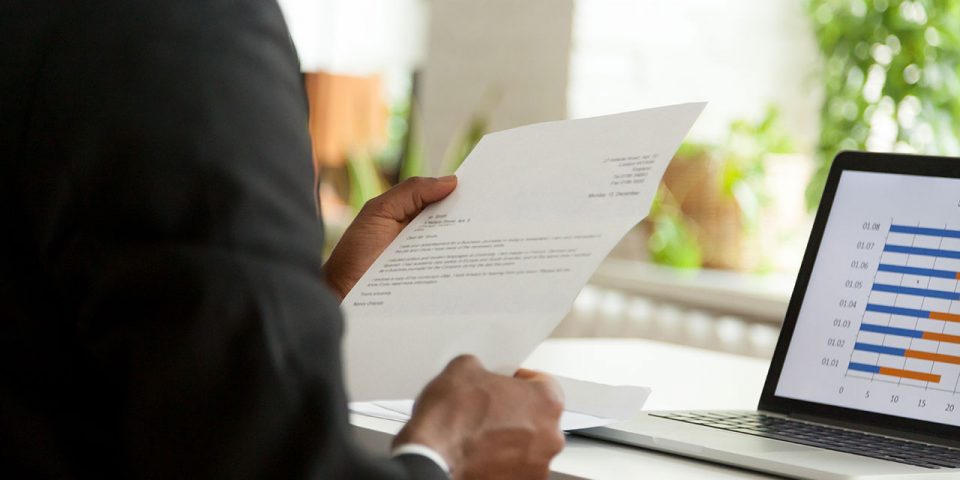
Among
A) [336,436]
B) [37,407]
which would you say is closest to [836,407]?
[336,436]

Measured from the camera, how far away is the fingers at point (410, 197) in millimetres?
1116

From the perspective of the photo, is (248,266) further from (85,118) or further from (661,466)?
(661,466)

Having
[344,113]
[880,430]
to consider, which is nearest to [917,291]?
[880,430]

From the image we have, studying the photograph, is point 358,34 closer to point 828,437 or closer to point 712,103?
point 712,103

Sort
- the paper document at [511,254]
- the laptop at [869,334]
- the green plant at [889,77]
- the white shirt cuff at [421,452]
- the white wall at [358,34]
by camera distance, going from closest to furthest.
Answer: the white shirt cuff at [421,452] → the paper document at [511,254] → the laptop at [869,334] → the green plant at [889,77] → the white wall at [358,34]

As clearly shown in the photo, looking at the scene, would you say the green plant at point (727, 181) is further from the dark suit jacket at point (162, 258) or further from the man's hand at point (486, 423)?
the dark suit jacket at point (162, 258)

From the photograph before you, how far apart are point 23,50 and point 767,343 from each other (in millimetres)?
2309

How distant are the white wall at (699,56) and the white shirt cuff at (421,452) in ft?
8.38

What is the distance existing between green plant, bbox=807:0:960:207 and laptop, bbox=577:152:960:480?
62.6 inches

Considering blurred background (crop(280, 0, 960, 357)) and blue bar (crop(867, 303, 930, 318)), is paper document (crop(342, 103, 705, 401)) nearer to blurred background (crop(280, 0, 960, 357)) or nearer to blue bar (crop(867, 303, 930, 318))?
blue bar (crop(867, 303, 930, 318))

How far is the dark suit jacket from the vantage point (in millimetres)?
677

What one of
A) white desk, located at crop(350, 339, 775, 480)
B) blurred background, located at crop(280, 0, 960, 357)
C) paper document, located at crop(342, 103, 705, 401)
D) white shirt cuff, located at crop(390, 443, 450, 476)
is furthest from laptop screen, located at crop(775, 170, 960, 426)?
blurred background, located at crop(280, 0, 960, 357)

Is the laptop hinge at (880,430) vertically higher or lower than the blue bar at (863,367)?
lower

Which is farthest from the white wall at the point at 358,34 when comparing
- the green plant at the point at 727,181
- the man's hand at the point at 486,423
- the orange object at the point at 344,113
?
the man's hand at the point at 486,423
